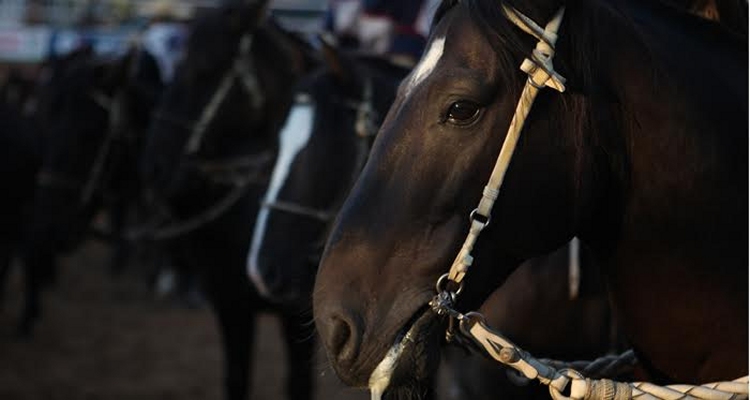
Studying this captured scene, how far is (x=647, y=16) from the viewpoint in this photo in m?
2.06

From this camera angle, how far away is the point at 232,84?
17.1 ft

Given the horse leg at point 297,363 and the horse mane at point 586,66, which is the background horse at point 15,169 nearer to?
the horse leg at point 297,363

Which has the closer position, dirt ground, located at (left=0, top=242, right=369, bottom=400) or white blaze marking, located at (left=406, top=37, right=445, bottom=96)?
white blaze marking, located at (left=406, top=37, right=445, bottom=96)

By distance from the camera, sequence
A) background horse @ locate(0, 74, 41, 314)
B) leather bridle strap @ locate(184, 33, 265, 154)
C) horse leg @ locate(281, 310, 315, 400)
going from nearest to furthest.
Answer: horse leg @ locate(281, 310, 315, 400)
leather bridle strap @ locate(184, 33, 265, 154)
background horse @ locate(0, 74, 41, 314)

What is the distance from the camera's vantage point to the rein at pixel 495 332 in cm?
181

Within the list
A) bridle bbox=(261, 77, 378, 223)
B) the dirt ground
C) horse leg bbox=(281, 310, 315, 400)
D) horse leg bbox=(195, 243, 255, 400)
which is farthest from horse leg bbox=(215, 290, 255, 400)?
bridle bbox=(261, 77, 378, 223)

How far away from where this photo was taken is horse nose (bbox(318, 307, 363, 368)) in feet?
5.91

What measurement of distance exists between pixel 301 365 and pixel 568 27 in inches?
133

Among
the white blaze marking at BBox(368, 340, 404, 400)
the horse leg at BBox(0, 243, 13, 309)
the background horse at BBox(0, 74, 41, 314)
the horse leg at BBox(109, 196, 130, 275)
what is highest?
the white blaze marking at BBox(368, 340, 404, 400)

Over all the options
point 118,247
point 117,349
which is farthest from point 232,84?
point 118,247

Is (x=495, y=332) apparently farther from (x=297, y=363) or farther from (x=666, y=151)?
(x=297, y=363)

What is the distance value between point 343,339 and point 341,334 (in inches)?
0.5

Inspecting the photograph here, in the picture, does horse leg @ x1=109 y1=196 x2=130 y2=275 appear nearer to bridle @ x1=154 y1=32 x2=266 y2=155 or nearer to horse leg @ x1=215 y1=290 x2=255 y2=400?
bridle @ x1=154 y1=32 x2=266 y2=155

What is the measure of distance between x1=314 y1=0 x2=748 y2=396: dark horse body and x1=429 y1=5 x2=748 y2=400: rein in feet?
0.10
